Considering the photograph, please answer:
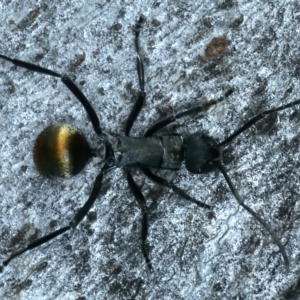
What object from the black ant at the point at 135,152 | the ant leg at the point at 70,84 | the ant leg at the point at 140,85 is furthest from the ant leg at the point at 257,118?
the ant leg at the point at 70,84

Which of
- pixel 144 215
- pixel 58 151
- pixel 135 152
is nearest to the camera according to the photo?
pixel 58 151

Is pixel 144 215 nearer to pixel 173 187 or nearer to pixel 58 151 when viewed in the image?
pixel 173 187

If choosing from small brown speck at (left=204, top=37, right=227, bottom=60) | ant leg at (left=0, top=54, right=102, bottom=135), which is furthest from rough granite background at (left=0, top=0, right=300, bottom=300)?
ant leg at (left=0, top=54, right=102, bottom=135)

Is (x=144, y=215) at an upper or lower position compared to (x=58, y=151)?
lower

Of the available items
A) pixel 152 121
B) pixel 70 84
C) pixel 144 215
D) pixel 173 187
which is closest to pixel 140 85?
pixel 152 121

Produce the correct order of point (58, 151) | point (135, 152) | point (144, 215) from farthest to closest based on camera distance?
1. point (135, 152)
2. point (144, 215)
3. point (58, 151)

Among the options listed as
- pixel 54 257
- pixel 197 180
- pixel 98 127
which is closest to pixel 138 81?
pixel 98 127

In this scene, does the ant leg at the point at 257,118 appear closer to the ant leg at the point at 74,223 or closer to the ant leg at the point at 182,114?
the ant leg at the point at 182,114
